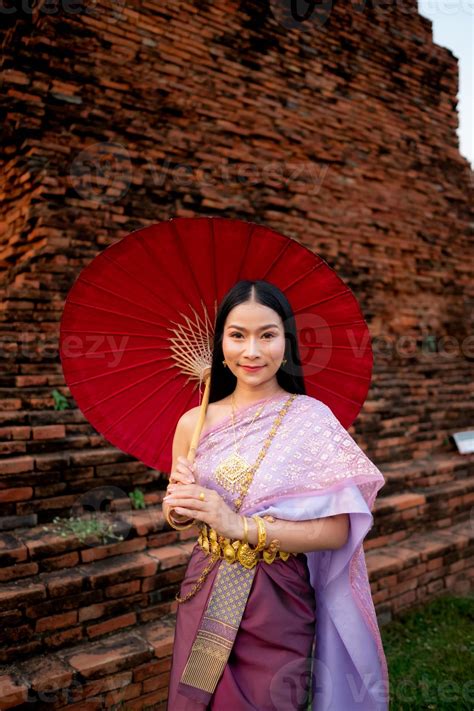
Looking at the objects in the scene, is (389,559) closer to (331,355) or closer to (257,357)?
(331,355)

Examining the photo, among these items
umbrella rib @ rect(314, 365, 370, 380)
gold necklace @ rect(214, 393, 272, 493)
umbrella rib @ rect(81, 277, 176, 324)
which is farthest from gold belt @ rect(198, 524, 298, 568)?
umbrella rib @ rect(81, 277, 176, 324)

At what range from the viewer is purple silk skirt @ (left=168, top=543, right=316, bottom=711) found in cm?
138

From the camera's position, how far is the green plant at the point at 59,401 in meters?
3.09

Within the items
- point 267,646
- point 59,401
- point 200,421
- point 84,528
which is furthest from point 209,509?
point 59,401

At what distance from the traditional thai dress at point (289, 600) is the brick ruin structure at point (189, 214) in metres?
1.08

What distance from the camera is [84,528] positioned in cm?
264

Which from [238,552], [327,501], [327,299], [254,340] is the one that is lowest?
[238,552]

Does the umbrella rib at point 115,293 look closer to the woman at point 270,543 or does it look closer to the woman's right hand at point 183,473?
the woman at point 270,543

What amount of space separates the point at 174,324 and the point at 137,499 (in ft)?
5.46

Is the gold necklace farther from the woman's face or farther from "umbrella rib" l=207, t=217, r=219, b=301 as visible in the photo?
"umbrella rib" l=207, t=217, r=219, b=301

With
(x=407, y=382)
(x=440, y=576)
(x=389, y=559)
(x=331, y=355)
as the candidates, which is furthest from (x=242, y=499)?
(x=407, y=382)

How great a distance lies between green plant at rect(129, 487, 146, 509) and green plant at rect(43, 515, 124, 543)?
0.26 meters

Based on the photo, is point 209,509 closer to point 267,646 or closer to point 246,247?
point 267,646

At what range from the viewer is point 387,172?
5.58 m
